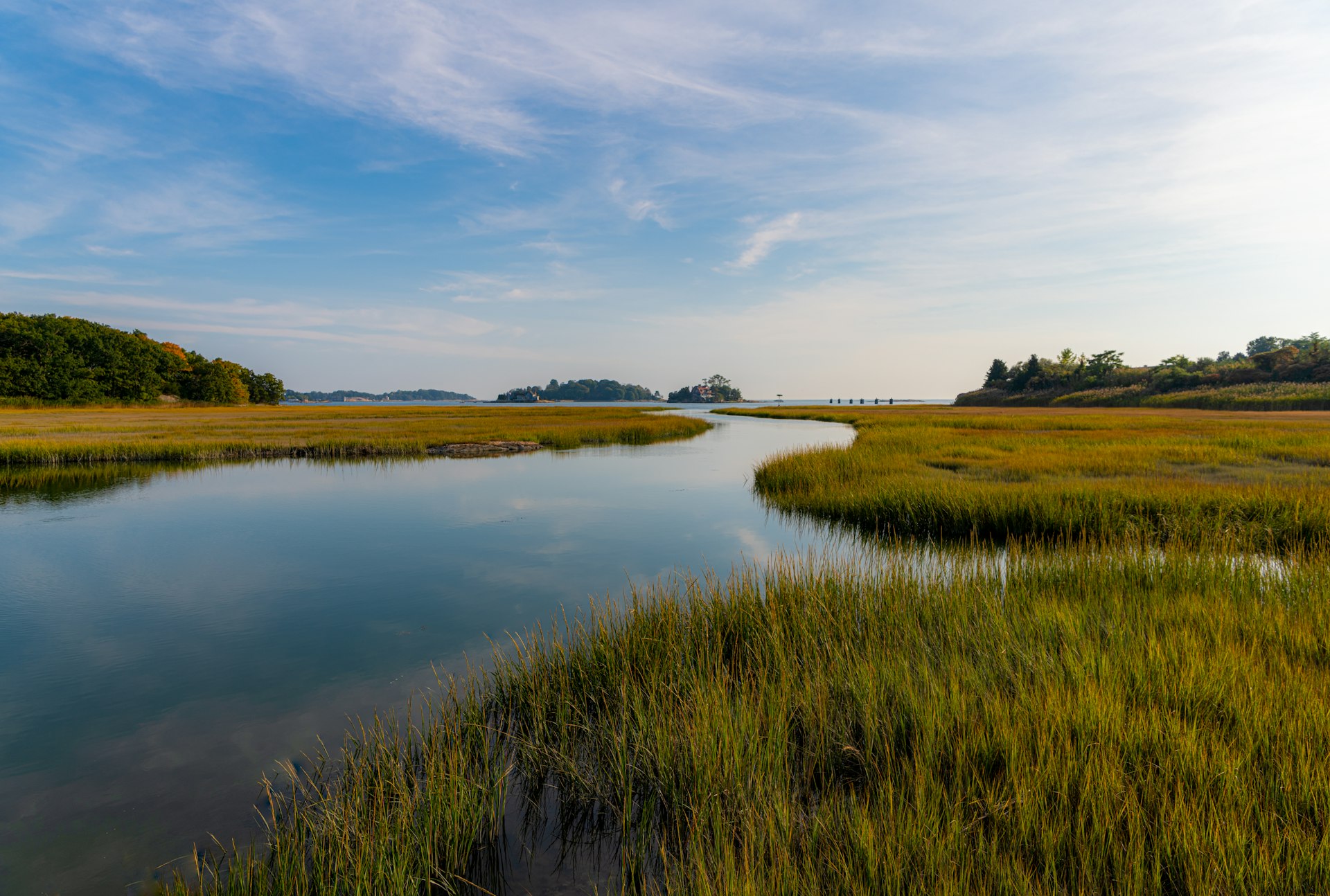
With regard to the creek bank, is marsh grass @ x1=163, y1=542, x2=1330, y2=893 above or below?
below

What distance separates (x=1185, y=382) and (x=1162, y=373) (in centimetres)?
494

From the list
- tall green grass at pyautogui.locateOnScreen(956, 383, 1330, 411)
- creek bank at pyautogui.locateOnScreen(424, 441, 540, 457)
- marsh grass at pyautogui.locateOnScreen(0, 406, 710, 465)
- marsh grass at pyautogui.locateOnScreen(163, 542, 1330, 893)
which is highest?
tall green grass at pyautogui.locateOnScreen(956, 383, 1330, 411)

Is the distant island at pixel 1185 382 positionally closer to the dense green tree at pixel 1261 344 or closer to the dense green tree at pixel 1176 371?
the dense green tree at pixel 1176 371

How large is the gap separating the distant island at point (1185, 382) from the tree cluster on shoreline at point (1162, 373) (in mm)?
102

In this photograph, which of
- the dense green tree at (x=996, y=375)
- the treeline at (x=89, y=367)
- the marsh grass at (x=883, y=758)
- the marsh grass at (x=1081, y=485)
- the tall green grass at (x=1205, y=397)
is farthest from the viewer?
the dense green tree at (x=996, y=375)

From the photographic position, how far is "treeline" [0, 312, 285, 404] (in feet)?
247

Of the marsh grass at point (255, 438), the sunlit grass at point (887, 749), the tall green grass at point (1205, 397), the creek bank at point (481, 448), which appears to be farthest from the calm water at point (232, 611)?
the tall green grass at point (1205, 397)

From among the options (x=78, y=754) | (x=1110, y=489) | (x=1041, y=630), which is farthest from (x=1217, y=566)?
(x=78, y=754)

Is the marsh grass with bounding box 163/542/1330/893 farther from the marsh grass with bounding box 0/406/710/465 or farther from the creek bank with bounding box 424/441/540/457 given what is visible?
the marsh grass with bounding box 0/406/710/465

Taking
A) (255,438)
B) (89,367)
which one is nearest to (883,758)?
(255,438)

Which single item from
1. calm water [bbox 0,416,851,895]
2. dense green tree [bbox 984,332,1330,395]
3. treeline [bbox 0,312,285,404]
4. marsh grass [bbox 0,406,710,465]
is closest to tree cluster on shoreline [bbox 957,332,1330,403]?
dense green tree [bbox 984,332,1330,395]

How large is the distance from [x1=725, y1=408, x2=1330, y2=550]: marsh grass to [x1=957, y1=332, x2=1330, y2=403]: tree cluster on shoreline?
49.1 metres

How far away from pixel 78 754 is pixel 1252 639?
11.0 metres

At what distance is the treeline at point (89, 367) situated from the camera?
247 ft
